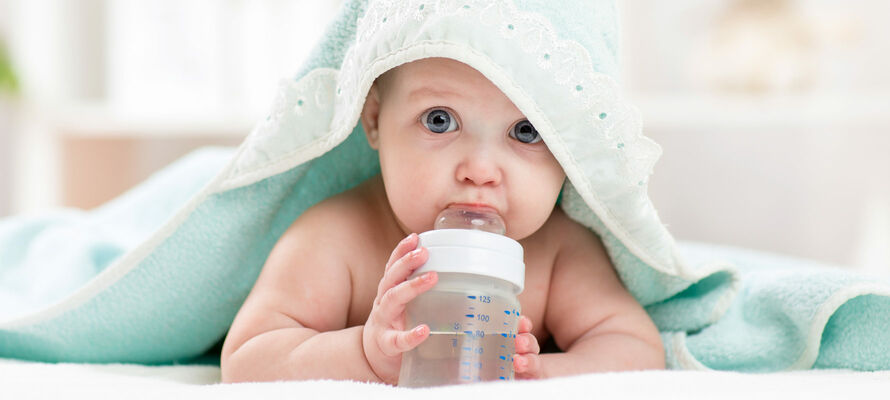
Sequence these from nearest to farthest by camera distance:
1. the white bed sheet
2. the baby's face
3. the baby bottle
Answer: the white bed sheet
the baby bottle
the baby's face

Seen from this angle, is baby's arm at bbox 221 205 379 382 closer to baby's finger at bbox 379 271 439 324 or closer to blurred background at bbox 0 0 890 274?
baby's finger at bbox 379 271 439 324

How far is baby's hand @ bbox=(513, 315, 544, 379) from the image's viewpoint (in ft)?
2.19

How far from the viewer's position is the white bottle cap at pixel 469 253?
2.06ft

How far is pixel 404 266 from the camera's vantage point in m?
0.65

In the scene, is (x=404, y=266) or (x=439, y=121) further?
(x=439, y=121)

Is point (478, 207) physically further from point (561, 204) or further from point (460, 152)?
point (561, 204)

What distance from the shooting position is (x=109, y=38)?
9.07 feet

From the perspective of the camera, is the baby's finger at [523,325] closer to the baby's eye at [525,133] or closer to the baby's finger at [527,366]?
the baby's finger at [527,366]

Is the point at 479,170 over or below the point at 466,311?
over

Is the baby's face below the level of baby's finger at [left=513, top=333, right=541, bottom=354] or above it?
above

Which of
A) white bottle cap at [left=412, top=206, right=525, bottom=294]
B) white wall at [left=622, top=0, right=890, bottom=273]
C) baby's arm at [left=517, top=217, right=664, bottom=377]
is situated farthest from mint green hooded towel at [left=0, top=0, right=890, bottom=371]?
white wall at [left=622, top=0, right=890, bottom=273]

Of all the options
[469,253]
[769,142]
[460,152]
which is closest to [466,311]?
[469,253]

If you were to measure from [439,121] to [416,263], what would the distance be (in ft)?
0.56

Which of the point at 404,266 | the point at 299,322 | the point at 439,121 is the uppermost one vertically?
the point at 439,121
